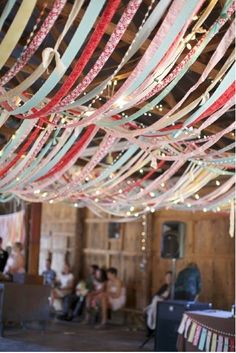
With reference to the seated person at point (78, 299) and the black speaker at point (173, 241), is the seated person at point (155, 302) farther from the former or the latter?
the seated person at point (78, 299)

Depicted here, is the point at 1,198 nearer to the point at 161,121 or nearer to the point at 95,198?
the point at 95,198

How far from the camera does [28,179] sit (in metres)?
5.47

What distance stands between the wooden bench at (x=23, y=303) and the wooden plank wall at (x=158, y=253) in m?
2.19

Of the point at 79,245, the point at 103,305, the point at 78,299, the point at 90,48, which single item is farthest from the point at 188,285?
the point at 90,48

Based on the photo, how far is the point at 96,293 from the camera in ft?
30.3

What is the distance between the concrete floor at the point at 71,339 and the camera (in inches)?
258

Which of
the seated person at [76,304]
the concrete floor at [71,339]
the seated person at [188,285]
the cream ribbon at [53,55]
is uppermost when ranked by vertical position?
the cream ribbon at [53,55]

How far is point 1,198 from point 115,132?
301cm

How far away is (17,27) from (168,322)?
4.65 metres

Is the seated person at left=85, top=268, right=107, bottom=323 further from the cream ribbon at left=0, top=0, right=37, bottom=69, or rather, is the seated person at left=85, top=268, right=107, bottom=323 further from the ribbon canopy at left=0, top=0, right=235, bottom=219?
the cream ribbon at left=0, top=0, right=37, bottom=69

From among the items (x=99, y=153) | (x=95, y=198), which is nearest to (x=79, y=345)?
(x=95, y=198)

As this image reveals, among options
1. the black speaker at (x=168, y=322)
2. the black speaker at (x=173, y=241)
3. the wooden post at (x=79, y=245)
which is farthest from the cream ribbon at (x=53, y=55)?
the wooden post at (x=79, y=245)

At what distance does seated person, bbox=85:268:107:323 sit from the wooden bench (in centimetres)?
153

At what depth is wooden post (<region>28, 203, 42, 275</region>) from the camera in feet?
29.0
